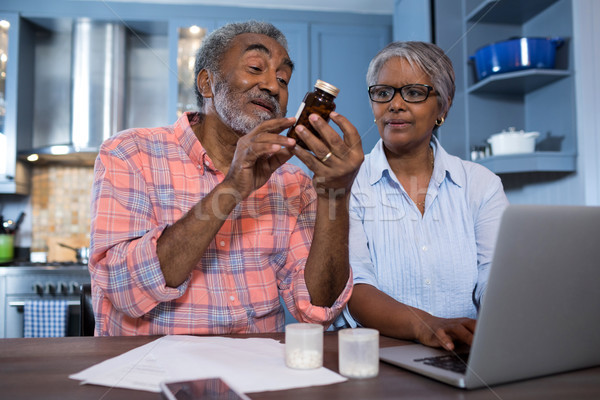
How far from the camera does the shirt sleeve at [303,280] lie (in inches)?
43.7

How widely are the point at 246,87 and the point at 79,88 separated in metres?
2.04

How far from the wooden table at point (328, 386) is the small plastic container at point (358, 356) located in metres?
0.01

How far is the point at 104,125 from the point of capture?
287cm

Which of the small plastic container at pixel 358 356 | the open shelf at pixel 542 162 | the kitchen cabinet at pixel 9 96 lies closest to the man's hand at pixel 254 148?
the small plastic container at pixel 358 356

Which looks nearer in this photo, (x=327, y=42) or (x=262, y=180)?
(x=262, y=180)

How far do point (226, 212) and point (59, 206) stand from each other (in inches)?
97.1

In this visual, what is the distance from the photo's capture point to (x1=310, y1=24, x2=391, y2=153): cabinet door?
10.3ft

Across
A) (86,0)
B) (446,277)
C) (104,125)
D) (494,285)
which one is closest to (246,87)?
(446,277)

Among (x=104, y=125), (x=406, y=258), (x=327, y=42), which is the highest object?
(x=327, y=42)

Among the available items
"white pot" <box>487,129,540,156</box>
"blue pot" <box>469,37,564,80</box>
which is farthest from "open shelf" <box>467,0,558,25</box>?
"white pot" <box>487,129,540,156</box>

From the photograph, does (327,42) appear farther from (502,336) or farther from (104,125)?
(502,336)

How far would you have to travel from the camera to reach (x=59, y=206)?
121 inches

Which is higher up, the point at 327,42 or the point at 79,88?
the point at 327,42

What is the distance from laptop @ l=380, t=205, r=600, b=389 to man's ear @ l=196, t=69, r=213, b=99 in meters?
0.92
